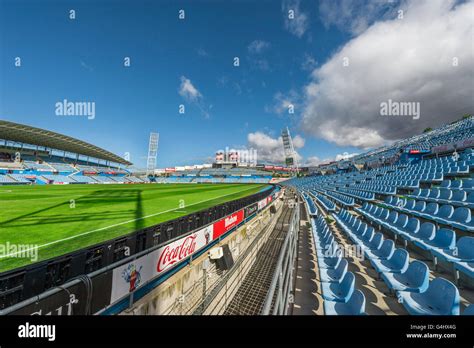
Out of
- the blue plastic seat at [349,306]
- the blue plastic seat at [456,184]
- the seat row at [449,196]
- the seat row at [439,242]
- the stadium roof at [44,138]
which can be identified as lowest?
the blue plastic seat at [349,306]

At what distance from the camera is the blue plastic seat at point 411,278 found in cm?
287

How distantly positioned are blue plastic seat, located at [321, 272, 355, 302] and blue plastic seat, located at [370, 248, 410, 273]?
91 centimetres

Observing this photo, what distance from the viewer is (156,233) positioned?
199 inches

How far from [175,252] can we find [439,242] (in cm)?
621

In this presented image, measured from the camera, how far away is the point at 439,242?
13.8 feet

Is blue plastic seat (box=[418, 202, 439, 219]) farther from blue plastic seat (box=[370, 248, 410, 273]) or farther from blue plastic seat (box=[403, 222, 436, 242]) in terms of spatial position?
blue plastic seat (box=[370, 248, 410, 273])

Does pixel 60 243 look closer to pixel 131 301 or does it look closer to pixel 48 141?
pixel 131 301

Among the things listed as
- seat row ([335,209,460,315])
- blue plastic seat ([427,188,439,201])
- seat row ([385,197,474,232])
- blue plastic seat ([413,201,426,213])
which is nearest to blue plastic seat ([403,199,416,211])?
seat row ([385,197,474,232])

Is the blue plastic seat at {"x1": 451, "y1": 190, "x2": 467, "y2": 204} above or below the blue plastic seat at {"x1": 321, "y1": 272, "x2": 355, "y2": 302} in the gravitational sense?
above

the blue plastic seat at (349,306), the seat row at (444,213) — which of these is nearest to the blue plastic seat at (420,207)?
the seat row at (444,213)

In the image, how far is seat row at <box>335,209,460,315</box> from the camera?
Answer: 96.0 inches

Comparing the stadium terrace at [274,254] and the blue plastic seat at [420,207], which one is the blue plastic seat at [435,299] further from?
the blue plastic seat at [420,207]

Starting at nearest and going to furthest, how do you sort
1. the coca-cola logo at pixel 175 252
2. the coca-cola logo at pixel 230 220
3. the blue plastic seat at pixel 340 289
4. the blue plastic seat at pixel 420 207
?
the blue plastic seat at pixel 340 289 < the coca-cola logo at pixel 175 252 < the blue plastic seat at pixel 420 207 < the coca-cola logo at pixel 230 220
